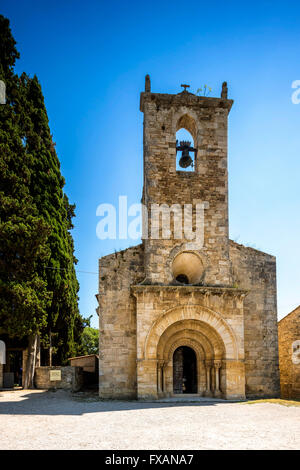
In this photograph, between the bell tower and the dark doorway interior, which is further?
the dark doorway interior

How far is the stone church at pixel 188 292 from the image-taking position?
44.6 feet

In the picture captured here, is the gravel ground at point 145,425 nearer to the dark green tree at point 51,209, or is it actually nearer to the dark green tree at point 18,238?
the dark green tree at point 18,238

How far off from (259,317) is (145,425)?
7.96m

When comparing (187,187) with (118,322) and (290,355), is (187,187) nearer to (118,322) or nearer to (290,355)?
(118,322)

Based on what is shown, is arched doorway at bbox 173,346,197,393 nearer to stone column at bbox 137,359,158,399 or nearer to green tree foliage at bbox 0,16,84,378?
stone column at bbox 137,359,158,399

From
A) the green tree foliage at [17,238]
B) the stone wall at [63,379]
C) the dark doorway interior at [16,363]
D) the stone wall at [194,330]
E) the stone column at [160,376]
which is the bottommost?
the dark doorway interior at [16,363]

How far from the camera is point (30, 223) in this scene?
16.1 metres

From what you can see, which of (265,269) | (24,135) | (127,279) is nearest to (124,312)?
(127,279)

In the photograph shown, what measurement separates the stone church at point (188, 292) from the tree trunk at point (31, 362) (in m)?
4.87

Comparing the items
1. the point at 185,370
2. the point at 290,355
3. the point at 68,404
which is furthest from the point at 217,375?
the point at 290,355

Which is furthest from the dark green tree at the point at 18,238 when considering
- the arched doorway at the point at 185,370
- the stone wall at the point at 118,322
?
the arched doorway at the point at 185,370

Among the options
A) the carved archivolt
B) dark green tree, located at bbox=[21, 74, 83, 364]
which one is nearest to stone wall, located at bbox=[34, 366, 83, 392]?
dark green tree, located at bbox=[21, 74, 83, 364]

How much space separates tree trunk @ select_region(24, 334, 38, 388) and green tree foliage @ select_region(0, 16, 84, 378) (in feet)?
2.55

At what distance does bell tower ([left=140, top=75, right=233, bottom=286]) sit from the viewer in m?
14.5
